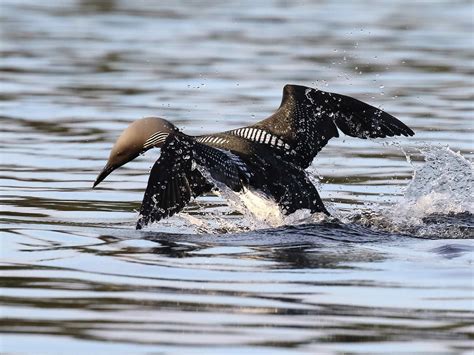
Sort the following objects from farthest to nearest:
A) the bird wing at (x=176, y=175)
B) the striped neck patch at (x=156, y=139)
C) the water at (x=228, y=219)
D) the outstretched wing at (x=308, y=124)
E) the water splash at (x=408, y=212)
→ 1. the outstretched wing at (x=308, y=124)
2. the striped neck patch at (x=156, y=139)
3. the water splash at (x=408, y=212)
4. the bird wing at (x=176, y=175)
5. the water at (x=228, y=219)

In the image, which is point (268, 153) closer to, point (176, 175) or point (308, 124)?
point (308, 124)

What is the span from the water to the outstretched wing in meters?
0.44

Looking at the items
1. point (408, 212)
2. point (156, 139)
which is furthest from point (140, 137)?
point (408, 212)

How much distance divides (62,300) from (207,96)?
8284mm

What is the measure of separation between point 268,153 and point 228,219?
0.51 m

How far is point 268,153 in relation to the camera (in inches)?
321

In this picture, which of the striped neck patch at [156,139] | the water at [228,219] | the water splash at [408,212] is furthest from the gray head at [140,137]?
the water splash at [408,212]

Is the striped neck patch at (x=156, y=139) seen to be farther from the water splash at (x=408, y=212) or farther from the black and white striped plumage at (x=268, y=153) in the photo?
the water splash at (x=408, y=212)

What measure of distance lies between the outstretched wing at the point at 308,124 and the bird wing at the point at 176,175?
922 mm

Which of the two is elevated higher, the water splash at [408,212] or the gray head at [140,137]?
the gray head at [140,137]

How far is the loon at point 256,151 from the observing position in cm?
731

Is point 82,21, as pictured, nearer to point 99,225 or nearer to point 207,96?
point 207,96

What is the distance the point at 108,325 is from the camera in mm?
5172

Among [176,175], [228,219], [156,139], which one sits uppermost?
[156,139]
